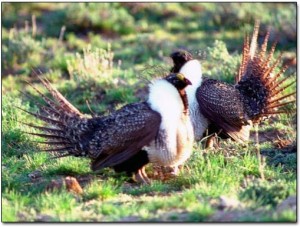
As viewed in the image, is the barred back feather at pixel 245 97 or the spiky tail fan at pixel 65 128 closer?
the spiky tail fan at pixel 65 128

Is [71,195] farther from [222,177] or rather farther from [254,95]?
[254,95]

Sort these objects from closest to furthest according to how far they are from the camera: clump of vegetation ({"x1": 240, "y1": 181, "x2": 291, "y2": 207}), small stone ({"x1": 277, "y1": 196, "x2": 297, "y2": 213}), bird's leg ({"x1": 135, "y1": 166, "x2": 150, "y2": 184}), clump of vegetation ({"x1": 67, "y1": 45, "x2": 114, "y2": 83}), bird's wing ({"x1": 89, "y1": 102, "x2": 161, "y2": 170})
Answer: small stone ({"x1": 277, "y1": 196, "x2": 297, "y2": 213})
clump of vegetation ({"x1": 240, "y1": 181, "x2": 291, "y2": 207})
bird's wing ({"x1": 89, "y1": 102, "x2": 161, "y2": 170})
bird's leg ({"x1": 135, "y1": 166, "x2": 150, "y2": 184})
clump of vegetation ({"x1": 67, "y1": 45, "x2": 114, "y2": 83})

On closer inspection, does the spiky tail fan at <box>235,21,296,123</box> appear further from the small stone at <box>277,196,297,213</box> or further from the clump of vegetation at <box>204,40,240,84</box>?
the small stone at <box>277,196,297,213</box>

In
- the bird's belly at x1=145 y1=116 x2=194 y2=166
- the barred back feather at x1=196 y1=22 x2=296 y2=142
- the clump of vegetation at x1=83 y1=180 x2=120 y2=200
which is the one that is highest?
the barred back feather at x1=196 y1=22 x2=296 y2=142

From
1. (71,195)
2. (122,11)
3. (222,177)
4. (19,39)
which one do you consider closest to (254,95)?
(222,177)

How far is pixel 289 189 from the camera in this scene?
14.9 feet

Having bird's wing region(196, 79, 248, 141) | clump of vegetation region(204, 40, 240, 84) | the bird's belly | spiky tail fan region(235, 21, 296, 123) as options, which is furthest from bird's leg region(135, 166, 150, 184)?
clump of vegetation region(204, 40, 240, 84)

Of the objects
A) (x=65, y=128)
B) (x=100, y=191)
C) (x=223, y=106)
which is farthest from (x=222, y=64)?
(x=100, y=191)

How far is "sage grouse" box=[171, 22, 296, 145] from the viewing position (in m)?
5.91

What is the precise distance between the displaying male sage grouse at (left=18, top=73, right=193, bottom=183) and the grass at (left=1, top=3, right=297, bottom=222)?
0.50ft

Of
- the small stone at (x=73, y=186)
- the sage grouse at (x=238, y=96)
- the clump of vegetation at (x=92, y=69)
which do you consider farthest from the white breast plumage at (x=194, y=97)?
the clump of vegetation at (x=92, y=69)

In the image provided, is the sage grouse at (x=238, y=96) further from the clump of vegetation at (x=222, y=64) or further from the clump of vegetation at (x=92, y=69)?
the clump of vegetation at (x=92, y=69)

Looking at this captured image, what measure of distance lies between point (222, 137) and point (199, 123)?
0.97ft

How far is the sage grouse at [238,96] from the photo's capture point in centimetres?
591
